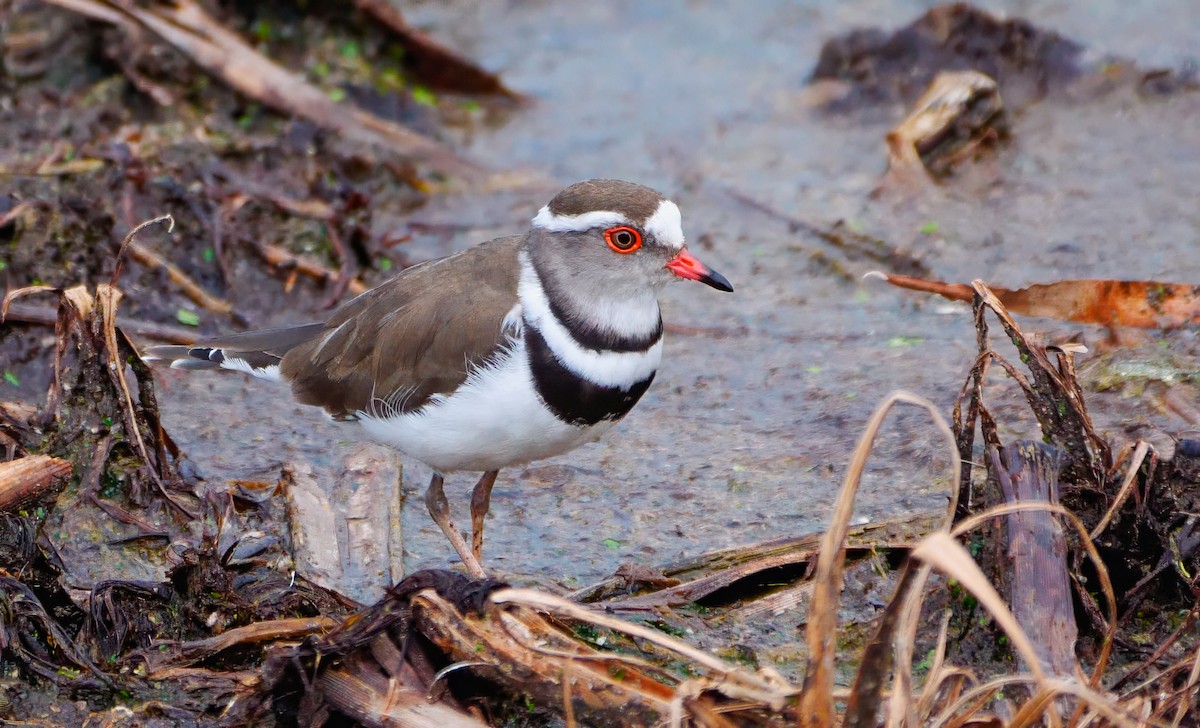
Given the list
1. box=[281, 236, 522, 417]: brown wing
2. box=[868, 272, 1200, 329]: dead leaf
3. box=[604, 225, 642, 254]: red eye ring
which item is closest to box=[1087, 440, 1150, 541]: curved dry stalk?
box=[868, 272, 1200, 329]: dead leaf

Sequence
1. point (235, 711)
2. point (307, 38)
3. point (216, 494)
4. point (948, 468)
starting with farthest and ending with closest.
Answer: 1. point (307, 38)
2. point (948, 468)
3. point (216, 494)
4. point (235, 711)

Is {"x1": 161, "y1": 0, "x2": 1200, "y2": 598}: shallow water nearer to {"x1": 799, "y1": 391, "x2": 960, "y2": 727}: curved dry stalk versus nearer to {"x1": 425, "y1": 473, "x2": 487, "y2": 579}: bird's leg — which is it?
{"x1": 425, "y1": 473, "x2": 487, "y2": 579}: bird's leg

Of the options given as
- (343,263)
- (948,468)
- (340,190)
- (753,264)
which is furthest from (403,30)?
(948,468)

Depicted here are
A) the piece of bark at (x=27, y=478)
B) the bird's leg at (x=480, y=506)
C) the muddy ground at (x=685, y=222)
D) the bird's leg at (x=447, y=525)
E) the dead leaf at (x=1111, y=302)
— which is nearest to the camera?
the piece of bark at (x=27, y=478)

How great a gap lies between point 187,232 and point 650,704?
508 centimetres

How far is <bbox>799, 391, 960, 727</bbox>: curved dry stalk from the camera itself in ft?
10.3

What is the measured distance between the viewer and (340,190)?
28.1 ft

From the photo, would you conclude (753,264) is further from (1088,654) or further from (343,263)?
(1088,654)

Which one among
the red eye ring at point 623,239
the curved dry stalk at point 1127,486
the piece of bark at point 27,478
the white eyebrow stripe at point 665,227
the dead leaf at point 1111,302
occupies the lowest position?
the piece of bark at point 27,478

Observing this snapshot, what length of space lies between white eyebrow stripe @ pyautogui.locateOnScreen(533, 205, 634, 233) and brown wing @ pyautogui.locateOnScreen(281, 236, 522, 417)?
221 millimetres

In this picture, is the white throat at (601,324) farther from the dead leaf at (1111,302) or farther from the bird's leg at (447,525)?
the dead leaf at (1111,302)

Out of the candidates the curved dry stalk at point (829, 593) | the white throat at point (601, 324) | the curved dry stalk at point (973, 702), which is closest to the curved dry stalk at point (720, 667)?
the curved dry stalk at point (829, 593)

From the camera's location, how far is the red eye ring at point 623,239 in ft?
17.0

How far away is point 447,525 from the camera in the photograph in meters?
5.44
